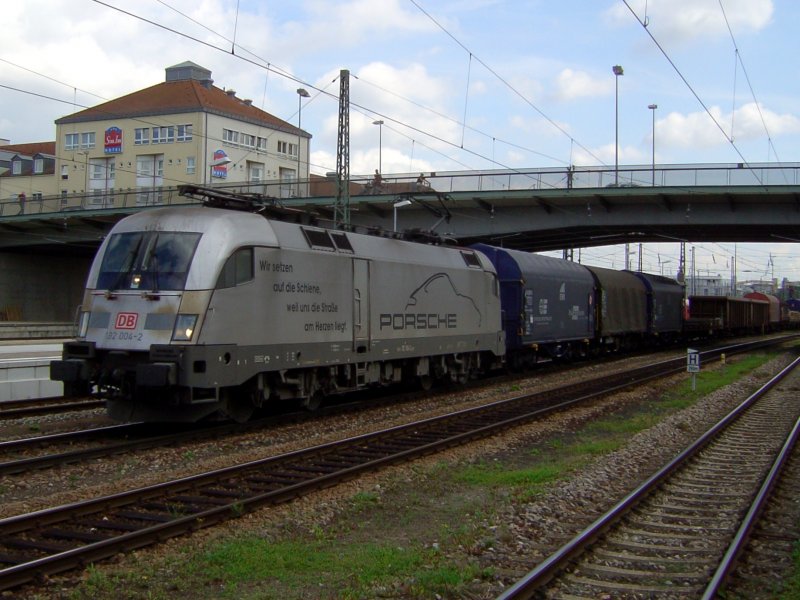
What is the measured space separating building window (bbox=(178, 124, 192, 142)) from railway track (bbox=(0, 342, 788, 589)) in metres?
60.2

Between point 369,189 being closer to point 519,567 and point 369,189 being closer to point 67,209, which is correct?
point 67,209

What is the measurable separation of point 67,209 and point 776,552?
41.7 meters

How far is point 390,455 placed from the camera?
11078 mm

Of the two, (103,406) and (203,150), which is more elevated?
(203,150)

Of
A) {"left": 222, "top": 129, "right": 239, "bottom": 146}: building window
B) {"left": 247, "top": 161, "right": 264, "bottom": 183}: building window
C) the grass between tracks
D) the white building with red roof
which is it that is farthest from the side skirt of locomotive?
{"left": 247, "top": 161, "right": 264, "bottom": 183}: building window

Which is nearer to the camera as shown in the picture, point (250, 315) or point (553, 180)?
point (250, 315)

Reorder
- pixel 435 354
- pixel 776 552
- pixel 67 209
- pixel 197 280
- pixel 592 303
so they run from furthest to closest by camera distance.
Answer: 1. pixel 67 209
2. pixel 592 303
3. pixel 435 354
4. pixel 197 280
5. pixel 776 552

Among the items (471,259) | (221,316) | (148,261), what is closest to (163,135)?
(471,259)

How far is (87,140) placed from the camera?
74.2 m

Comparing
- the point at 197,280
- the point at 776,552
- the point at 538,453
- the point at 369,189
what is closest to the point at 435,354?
the point at 538,453

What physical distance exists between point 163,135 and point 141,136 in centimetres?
273

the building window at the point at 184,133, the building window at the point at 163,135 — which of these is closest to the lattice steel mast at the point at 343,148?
the building window at the point at 184,133

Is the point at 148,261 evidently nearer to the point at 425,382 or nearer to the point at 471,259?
the point at 425,382

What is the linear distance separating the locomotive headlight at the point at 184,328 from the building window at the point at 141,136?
6413 cm
